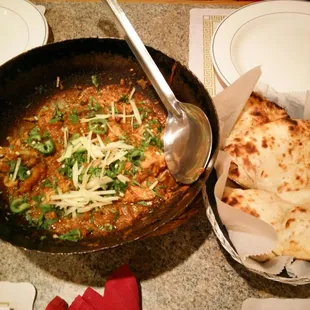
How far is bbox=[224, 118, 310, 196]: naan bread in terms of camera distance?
3.96 feet

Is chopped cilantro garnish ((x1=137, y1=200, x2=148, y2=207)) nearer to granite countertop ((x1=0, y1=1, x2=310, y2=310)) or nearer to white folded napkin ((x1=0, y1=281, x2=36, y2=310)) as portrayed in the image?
granite countertop ((x1=0, y1=1, x2=310, y2=310))

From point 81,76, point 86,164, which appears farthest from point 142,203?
point 81,76

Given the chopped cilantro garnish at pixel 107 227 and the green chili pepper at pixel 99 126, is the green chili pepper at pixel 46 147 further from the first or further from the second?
the chopped cilantro garnish at pixel 107 227

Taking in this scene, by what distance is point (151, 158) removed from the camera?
1282mm

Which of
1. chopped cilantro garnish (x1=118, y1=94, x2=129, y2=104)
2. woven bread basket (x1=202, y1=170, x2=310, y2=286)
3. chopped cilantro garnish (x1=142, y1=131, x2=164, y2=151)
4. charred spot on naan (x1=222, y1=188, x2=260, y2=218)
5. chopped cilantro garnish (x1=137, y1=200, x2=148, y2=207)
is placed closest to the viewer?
woven bread basket (x1=202, y1=170, x2=310, y2=286)

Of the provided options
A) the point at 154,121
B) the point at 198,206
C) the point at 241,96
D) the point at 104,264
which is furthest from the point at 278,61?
the point at 104,264

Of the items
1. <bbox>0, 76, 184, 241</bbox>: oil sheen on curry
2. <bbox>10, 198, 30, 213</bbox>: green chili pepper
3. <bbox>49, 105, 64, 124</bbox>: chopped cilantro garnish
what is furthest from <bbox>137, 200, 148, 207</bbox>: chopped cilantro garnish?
<bbox>49, 105, 64, 124</bbox>: chopped cilantro garnish

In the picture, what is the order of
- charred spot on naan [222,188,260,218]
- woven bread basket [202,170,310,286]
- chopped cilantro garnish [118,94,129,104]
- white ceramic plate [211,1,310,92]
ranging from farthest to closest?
1. white ceramic plate [211,1,310,92]
2. chopped cilantro garnish [118,94,129,104]
3. charred spot on naan [222,188,260,218]
4. woven bread basket [202,170,310,286]

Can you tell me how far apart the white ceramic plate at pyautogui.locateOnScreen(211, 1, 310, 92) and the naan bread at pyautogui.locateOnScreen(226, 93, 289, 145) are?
22 centimetres

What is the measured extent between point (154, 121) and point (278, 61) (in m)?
0.67

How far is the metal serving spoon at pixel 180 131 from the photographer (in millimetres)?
1189

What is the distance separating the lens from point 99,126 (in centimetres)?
139

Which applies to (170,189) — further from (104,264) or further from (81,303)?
(81,303)

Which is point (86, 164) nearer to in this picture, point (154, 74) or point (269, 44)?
point (154, 74)
